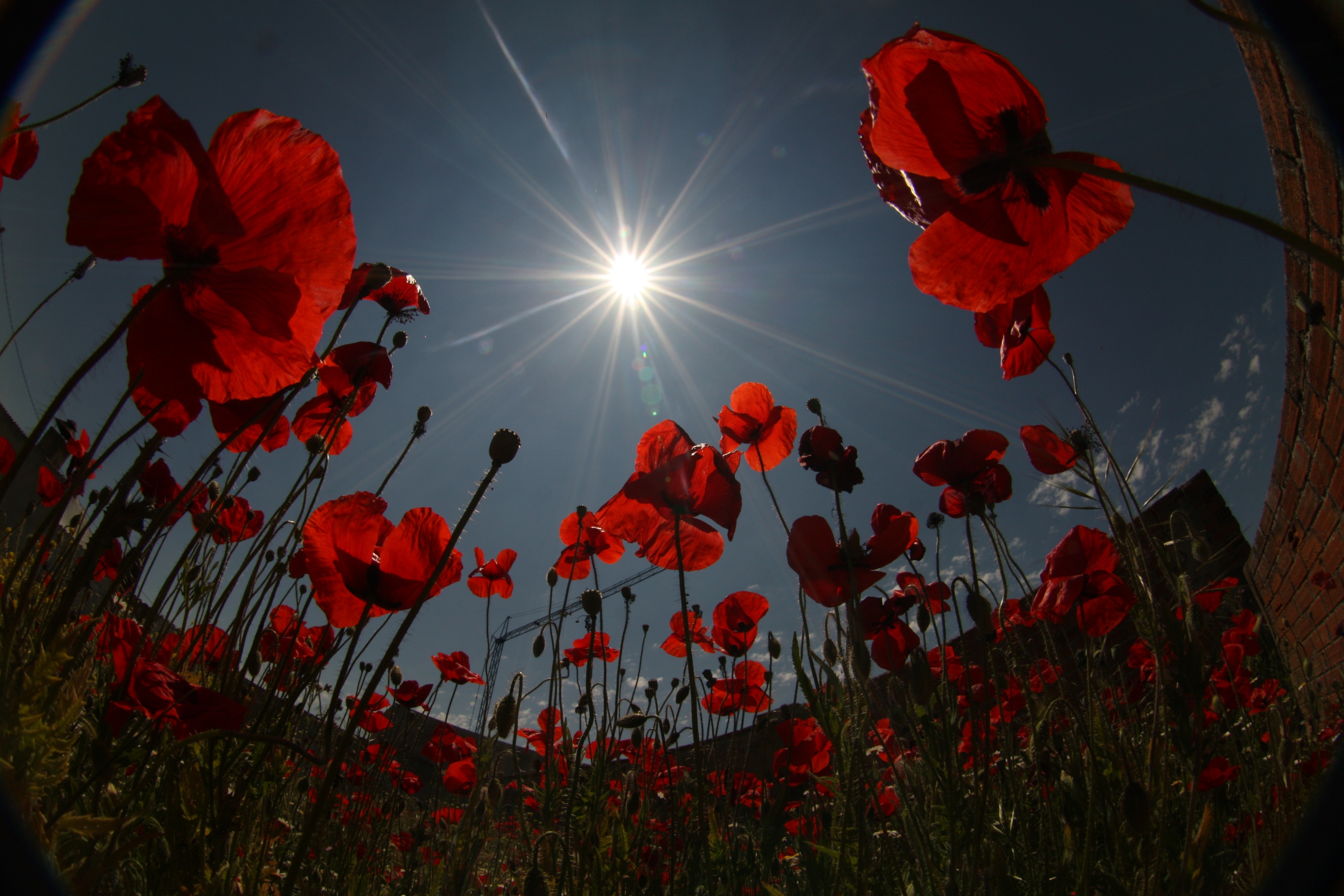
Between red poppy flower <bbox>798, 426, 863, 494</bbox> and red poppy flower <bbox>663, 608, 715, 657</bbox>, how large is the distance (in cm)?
135

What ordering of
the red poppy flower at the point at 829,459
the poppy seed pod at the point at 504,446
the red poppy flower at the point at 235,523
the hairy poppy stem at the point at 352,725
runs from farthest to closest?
the red poppy flower at the point at 235,523 < the red poppy flower at the point at 829,459 < the poppy seed pod at the point at 504,446 < the hairy poppy stem at the point at 352,725

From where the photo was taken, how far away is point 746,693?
2.85m

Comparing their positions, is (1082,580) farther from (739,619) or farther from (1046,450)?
(739,619)

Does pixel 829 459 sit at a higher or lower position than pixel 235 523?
lower

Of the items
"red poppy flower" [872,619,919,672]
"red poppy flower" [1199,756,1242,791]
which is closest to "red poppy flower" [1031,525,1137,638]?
"red poppy flower" [872,619,919,672]

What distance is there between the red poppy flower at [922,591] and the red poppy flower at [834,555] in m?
0.19

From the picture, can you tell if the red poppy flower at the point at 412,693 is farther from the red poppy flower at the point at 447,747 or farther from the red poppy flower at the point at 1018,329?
the red poppy flower at the point at 1018,329

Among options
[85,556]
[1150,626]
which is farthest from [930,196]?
[85,556]

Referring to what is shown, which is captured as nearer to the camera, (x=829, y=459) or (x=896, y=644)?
(x=829, y=459)

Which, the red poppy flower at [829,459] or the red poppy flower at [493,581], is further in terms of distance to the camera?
the red poppy flower at [493,581]

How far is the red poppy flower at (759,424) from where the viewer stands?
1981 millimetres

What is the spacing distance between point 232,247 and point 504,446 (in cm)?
54

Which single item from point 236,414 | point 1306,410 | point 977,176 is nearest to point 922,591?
point 977,176

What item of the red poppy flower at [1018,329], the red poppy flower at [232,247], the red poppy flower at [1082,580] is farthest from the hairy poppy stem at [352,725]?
the red poppy flower at [1082,580]
